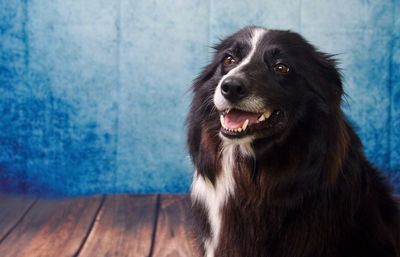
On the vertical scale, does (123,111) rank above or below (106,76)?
below

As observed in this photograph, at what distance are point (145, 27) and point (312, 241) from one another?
5.59ft

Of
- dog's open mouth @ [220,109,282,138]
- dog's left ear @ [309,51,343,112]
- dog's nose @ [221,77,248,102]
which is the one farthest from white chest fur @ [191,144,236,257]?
dog's left ear @ [309,51,343,112]

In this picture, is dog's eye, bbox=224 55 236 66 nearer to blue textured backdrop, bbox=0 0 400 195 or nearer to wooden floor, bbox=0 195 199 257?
wooden floor, bbox=0 195 199 257

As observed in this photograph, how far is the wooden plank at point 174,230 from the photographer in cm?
244

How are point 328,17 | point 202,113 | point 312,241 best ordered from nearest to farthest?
point 312,241 → point 202,113 → point 328,17

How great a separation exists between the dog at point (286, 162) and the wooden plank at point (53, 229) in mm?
926

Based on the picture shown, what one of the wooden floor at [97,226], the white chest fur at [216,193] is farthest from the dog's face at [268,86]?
the wooden floor at [97,226]

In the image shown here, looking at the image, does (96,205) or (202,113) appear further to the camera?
(96,205)

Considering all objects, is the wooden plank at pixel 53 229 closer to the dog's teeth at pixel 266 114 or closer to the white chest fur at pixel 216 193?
the white chest fur at pixel 216 193

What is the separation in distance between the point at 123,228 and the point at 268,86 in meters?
1.30

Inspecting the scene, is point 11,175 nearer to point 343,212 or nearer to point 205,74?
point 205,74

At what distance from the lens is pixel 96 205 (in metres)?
3.01

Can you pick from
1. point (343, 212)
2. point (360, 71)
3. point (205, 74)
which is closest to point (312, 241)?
point (343, 212)

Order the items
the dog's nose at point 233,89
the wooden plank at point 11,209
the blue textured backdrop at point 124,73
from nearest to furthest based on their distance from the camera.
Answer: the dog's nose at point 233,89 → the wooden plank at point 11,209 → the blue textured backdrop at point 124,73
